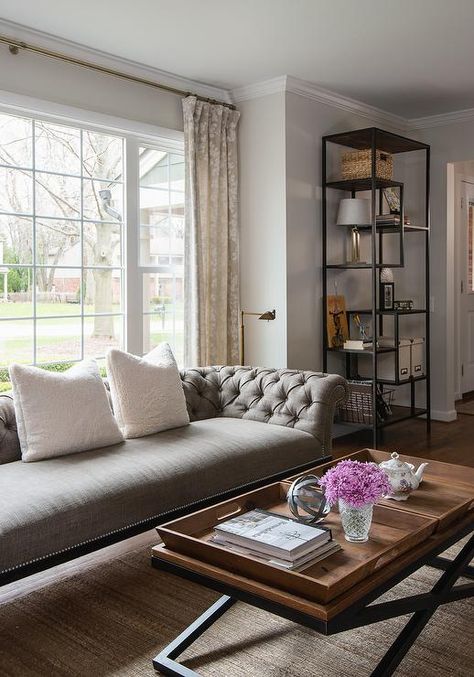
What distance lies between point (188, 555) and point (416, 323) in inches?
175

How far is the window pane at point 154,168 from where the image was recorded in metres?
4.61

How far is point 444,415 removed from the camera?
600cm

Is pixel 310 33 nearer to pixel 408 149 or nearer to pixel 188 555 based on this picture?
pixel 408 149

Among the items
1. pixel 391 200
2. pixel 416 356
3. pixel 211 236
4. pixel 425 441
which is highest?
pixel 391 200

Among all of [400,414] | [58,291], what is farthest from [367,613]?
[400,414]

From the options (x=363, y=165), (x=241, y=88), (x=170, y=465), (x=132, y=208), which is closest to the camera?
(x=170, y=465)

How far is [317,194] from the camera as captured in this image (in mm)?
5098

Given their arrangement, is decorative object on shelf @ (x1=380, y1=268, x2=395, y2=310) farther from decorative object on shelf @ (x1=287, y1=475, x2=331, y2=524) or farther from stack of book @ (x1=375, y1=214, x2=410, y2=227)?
decorative object on shelf @ (x1=287, y1=475, x2=331, y2=524)

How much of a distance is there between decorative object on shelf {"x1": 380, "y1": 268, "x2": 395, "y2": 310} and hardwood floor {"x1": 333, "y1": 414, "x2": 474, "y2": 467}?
3.38 ft

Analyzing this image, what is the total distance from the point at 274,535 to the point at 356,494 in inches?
11.0

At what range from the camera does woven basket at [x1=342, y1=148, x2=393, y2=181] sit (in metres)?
5.00

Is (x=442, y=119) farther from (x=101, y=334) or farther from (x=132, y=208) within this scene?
(x=101, y=334)

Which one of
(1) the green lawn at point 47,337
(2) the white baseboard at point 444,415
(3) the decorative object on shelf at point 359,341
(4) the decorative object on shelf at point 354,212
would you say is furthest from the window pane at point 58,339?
(2) the white baseboard at point 444,415

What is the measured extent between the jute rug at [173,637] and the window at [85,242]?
5.61 ft
